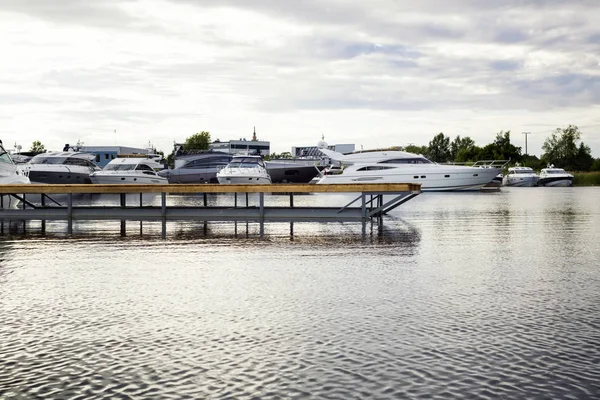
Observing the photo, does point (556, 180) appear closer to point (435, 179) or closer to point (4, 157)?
point (435, 179)

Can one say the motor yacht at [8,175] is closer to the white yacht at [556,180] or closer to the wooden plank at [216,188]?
the wooden plank at [216,188]

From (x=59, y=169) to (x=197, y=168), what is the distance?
1614 centimetres

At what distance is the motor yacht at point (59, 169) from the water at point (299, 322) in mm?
34604

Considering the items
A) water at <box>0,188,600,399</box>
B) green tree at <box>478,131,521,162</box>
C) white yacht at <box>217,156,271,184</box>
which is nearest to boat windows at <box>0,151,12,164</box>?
water at <box>0,188,600,399</box>

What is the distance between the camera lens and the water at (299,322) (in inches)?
200

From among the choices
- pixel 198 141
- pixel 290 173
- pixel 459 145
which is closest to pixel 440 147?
pixel 459 145

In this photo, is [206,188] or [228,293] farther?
[206,188]

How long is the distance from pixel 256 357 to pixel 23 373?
1.71m

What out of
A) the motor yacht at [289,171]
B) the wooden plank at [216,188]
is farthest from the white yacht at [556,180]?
the wooden plank at [216,188]

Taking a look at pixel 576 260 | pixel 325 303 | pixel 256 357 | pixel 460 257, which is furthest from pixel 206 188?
pixel 256 357

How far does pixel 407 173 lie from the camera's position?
4706cm

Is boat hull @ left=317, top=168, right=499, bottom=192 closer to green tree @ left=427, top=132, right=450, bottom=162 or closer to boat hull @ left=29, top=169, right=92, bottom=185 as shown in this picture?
boat hull @ left=29, top=169, right=92, bottom=185

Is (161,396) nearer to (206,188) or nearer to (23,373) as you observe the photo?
(23,373)

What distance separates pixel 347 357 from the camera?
5.66 metres
